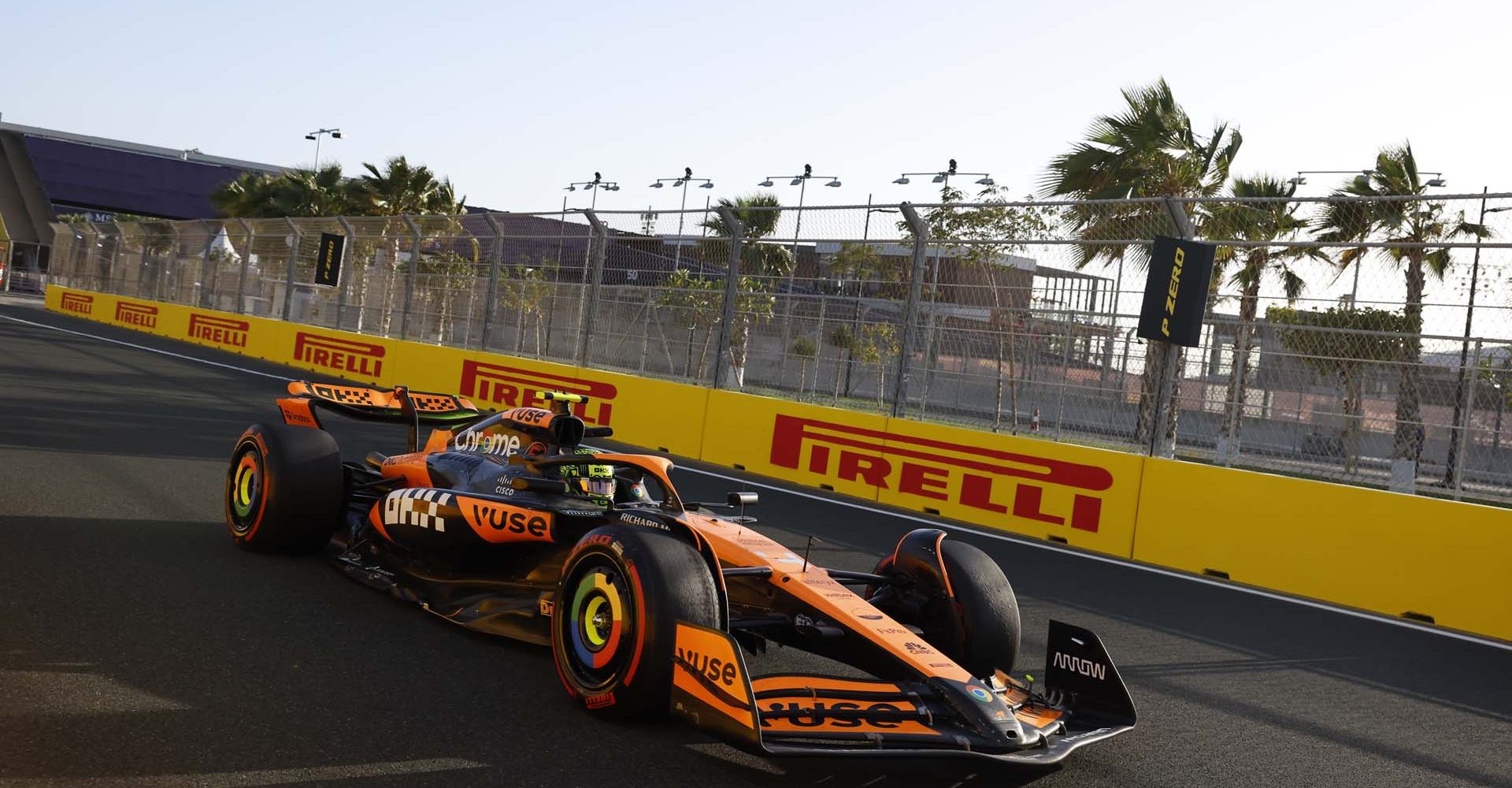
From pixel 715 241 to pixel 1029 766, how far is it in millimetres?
11086

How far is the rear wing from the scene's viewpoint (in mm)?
7176

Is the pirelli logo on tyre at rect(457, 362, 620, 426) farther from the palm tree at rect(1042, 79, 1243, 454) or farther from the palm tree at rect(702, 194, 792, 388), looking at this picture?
the palm tree at rect(1042, 79, 1243, 454)

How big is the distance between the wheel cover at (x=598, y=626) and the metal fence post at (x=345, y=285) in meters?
20.1

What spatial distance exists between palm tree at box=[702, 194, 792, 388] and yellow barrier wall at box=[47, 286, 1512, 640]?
2.02 ft

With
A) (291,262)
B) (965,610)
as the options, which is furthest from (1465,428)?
(291,262)

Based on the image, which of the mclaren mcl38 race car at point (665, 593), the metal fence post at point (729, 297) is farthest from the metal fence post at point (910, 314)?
the mclaren mcl38 race car at point (665, 593)

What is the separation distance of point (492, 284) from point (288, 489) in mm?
12580

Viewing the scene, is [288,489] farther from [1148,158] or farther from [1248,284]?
[1148,158]

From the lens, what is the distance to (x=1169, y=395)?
33.1 ft

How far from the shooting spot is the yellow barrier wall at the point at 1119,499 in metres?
8.17

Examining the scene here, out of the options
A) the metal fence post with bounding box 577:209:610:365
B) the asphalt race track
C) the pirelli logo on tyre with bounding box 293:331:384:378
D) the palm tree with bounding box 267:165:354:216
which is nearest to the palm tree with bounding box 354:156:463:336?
the palm tree with bounding box 267:165:354:216

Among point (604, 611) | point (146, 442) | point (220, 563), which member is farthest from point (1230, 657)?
point (146, 442)

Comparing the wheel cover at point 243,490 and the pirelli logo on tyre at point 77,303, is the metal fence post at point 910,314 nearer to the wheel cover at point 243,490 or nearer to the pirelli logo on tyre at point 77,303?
the wheel cover at point 243,490

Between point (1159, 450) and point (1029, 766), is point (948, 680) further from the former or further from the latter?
point (1159, 450)
